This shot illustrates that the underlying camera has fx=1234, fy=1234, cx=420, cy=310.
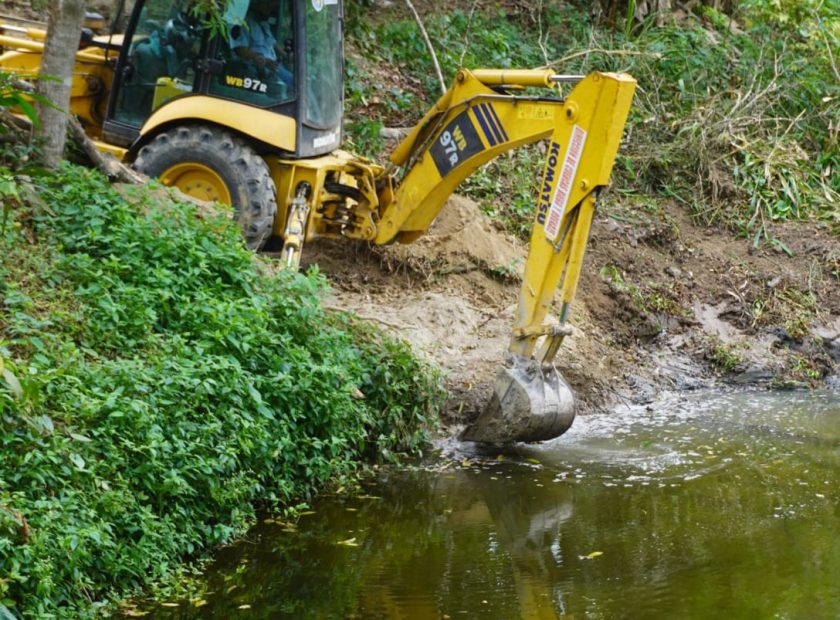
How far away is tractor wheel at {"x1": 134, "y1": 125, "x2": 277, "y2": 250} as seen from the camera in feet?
28.5

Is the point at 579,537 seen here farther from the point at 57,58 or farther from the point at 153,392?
the point at 57,58

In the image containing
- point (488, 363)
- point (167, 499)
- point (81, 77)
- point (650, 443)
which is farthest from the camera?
point (81, 77)

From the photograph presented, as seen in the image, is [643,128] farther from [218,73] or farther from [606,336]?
[218,73]

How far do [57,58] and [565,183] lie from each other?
3.30 m

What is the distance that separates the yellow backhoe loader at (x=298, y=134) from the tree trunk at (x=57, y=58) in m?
0.88

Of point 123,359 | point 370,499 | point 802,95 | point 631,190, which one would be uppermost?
point 802,95

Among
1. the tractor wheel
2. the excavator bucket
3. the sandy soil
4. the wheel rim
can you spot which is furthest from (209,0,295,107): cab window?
the excavator bucket

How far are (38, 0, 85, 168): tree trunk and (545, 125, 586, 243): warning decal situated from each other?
311cm

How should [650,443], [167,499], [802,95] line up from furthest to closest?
[802,95] → [650,443] → [167,499]

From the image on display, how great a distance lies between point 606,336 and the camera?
33.1ft

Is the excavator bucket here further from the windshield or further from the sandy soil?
the windshield

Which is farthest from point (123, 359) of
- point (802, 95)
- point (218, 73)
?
point (802, 95)

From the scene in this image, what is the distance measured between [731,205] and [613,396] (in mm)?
3862

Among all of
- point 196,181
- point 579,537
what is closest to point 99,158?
point 196,181
